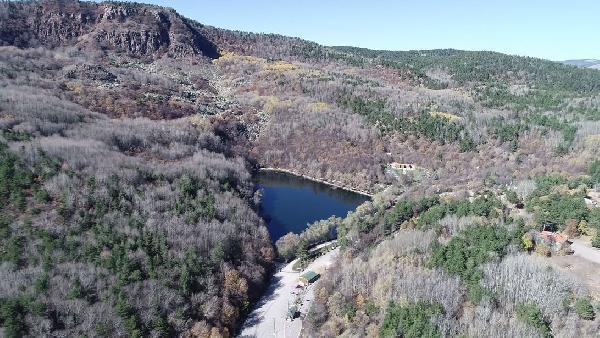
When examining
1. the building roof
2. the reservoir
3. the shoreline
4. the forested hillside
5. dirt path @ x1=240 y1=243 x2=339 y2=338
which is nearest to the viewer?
the forested hillside

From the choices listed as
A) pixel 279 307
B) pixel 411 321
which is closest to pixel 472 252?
pixel 411 321

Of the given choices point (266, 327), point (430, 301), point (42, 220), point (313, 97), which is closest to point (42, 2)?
point (313, 97)

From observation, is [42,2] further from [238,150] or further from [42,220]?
[42,220]

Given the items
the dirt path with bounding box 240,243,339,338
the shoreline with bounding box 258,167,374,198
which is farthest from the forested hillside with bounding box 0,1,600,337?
the dirt path with bounding box 240,243,339,338

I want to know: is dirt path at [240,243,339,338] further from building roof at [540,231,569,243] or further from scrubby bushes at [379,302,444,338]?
building roof at [540,231,569,243]

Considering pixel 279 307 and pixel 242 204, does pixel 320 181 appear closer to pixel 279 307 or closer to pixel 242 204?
pixel 242 204

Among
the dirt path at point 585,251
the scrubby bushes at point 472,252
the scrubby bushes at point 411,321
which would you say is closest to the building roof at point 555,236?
the dirt path at point 585,251
